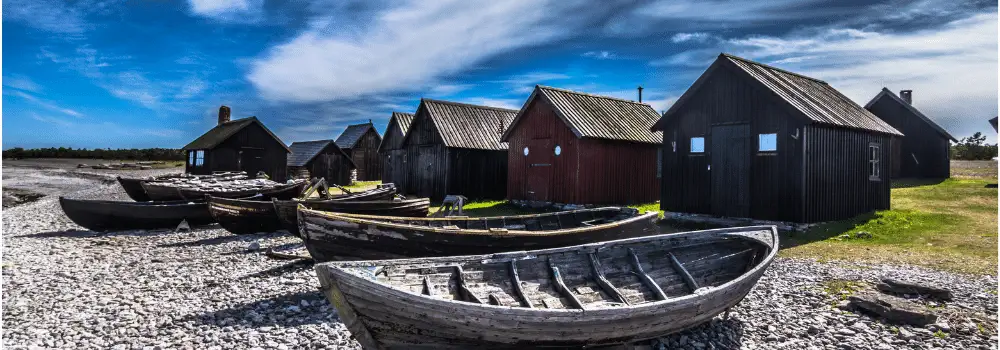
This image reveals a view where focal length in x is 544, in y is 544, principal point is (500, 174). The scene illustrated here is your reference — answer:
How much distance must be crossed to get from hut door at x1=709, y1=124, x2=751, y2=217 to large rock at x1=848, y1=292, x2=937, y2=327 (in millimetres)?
8054

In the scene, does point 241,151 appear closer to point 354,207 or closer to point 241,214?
point 241,214

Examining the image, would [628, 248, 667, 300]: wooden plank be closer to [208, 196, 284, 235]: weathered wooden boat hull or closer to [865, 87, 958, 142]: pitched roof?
[208, 196, 284, 235]: weathered wooden boat hull

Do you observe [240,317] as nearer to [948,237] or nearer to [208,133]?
[948,237]

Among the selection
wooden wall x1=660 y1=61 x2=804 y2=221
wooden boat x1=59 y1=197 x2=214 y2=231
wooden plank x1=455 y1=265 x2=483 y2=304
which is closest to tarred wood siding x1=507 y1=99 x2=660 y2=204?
wooden wall x1=660 y1=61 x2=804 y2=221

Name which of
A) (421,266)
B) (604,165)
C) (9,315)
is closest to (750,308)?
(421,266)

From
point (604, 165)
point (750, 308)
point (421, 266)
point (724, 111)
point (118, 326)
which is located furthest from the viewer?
point (604, 165)

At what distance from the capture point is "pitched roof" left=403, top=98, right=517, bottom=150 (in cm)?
2700

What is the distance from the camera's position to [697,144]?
1738 cm

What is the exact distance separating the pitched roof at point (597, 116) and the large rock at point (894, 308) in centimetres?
1283

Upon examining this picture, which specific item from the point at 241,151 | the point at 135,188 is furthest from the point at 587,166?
the point at 241,151

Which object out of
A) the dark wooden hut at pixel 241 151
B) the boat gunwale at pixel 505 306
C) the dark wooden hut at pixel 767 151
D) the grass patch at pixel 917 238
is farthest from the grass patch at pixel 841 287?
the dark wooden hut at pixel 241 151

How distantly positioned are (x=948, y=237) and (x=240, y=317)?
16.6 meters

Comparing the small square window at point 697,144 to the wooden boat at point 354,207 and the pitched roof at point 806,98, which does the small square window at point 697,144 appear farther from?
the wooden boat at point 354,207

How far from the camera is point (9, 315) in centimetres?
845
